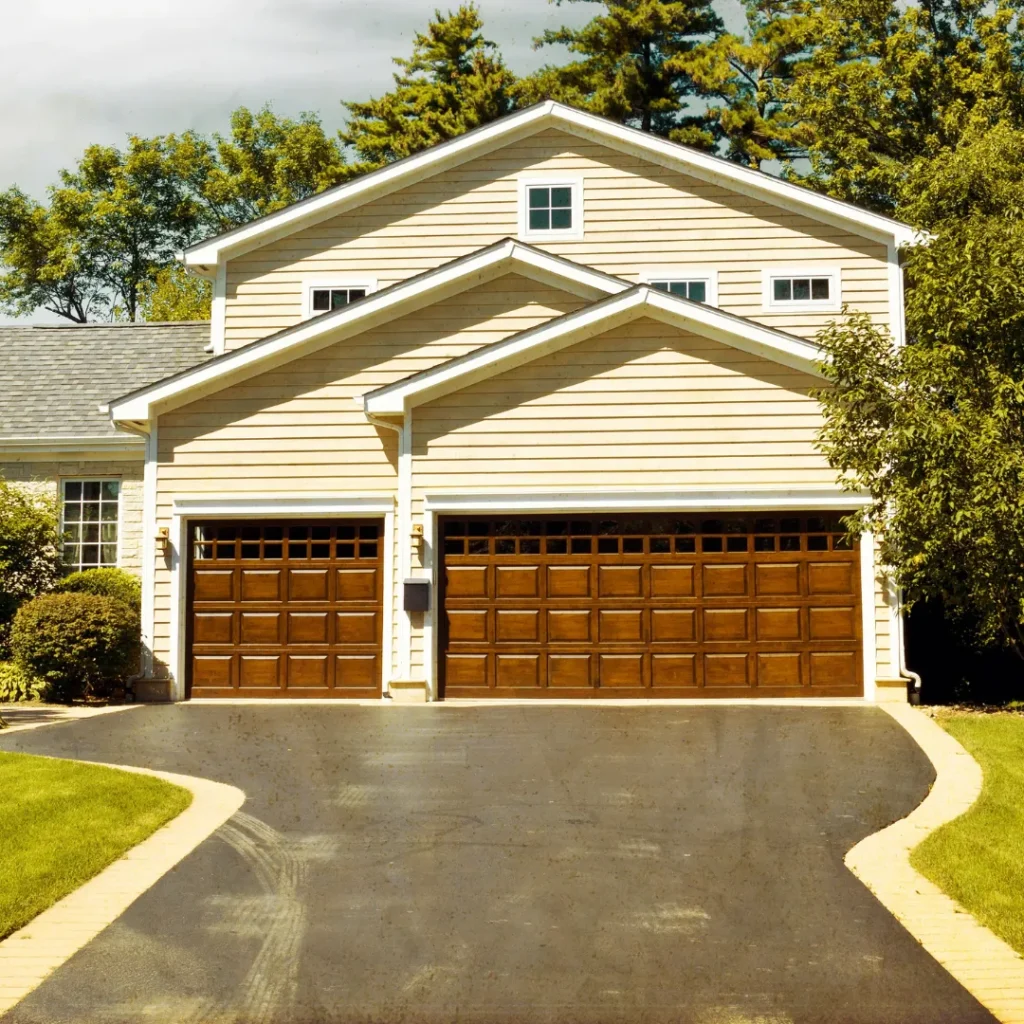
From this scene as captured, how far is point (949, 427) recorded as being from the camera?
42.4ft

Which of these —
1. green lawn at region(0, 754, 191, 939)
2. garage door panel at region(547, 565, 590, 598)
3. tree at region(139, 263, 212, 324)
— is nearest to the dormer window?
garage door panel at region(547, 565, 590, 598)

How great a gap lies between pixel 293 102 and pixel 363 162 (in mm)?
4154

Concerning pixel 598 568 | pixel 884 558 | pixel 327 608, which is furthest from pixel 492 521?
pixel 884 558

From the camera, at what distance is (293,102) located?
136 feet

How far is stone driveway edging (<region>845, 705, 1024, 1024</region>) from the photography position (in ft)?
18.5

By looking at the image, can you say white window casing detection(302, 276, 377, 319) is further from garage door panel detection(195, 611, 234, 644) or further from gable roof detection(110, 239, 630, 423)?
garage door panel detection(195, 611, 234, 644)

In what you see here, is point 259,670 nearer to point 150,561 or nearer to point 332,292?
point 150,561

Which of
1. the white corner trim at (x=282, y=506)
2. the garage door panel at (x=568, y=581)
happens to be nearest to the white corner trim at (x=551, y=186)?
the white corner trim at (x=282, y=506)

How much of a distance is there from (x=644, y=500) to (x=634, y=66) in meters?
27.4

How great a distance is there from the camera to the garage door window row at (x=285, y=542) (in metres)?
15.8

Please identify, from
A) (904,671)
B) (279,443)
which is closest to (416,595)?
(279,443)

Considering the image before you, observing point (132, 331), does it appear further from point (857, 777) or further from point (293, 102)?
point (293, 102)

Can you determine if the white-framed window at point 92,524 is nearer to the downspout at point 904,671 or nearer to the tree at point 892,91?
the downspout at point 904,671

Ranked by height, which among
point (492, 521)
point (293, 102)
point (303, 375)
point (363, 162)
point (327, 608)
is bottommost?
point (327, 608)
